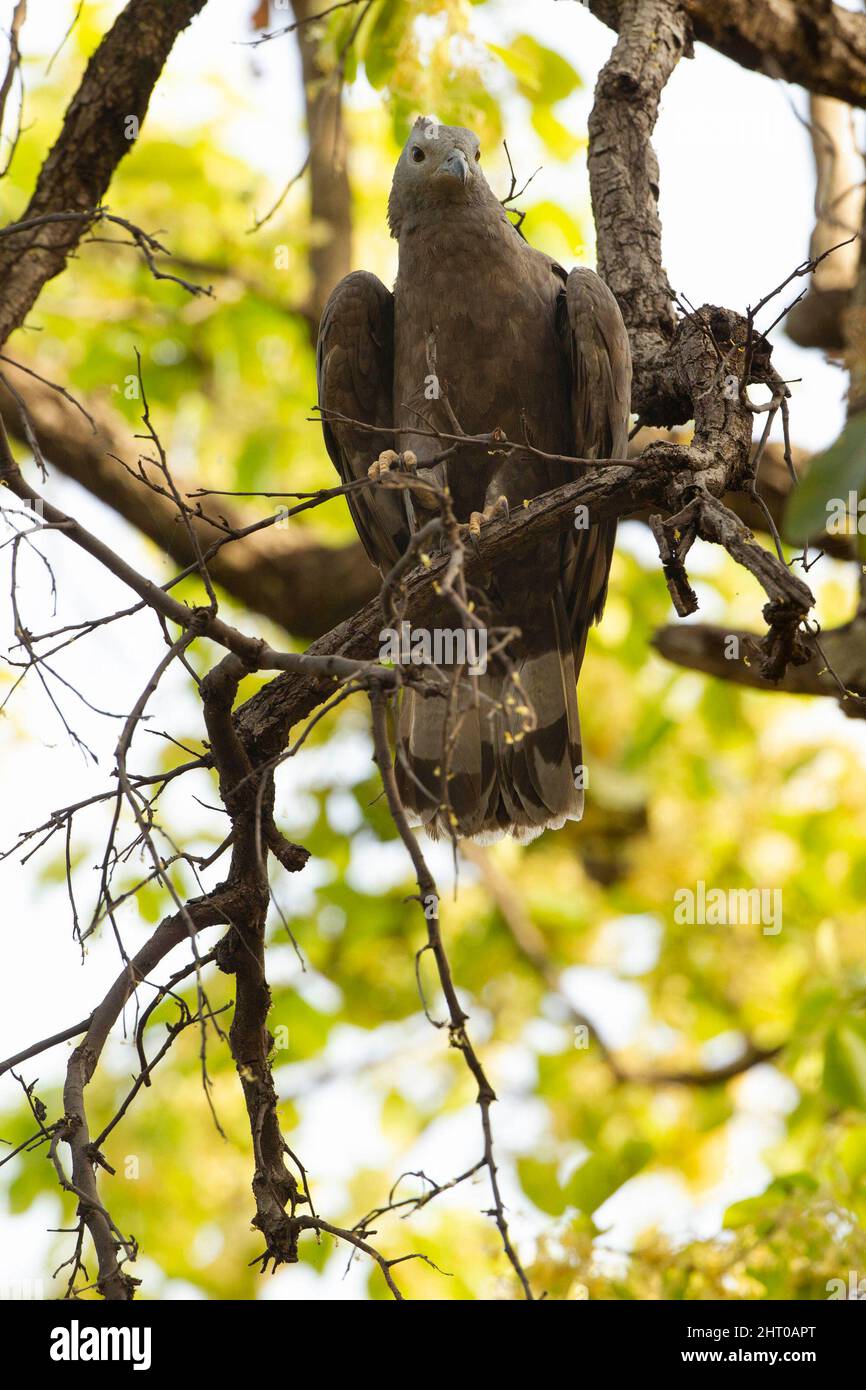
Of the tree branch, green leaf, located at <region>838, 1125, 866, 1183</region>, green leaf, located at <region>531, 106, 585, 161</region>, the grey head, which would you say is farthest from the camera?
green leaf, located at <region>531, 106, 585, 161</region>

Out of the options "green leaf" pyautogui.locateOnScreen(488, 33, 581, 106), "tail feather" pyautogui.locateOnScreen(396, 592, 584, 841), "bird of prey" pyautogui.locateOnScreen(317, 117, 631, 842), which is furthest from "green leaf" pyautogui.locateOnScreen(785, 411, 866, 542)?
"green leaf" pyautogui.locateOnScreen(488, 33, 581, 106)

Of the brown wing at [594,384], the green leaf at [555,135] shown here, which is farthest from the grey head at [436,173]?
the green leaf at [555,135]

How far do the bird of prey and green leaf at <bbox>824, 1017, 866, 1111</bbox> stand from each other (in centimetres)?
119

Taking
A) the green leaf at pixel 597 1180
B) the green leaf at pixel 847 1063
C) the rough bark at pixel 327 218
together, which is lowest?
the green leaf at pixel 597 1180

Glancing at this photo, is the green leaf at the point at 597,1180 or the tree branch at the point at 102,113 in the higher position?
the tree branch at the point at 102,113

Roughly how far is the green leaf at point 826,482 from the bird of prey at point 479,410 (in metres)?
2.48

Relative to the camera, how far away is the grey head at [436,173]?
4.38 m

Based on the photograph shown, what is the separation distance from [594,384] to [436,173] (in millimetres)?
1052

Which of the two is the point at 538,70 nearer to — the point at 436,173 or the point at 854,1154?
the point at 436,173

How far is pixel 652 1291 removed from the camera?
4.66 meters

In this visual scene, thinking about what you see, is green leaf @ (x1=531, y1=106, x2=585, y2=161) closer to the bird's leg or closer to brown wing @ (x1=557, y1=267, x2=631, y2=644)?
brown wing @ (x1=557, y1=267, x2=631, y2=644)

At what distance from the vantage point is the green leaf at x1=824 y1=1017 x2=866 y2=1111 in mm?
4277

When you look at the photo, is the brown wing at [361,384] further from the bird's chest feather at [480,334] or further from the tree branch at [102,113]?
the tree branch at [102,113]
